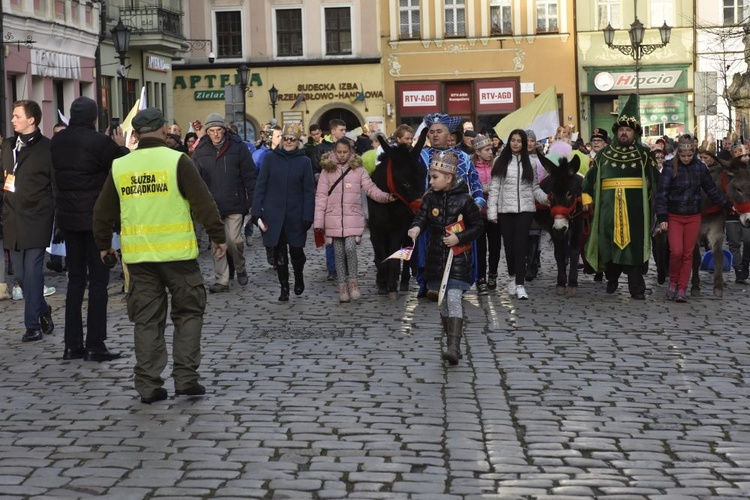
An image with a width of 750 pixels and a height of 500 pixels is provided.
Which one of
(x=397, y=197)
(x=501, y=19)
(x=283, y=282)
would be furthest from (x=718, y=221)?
(x=501, y=19)

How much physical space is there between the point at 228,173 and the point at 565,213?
151 inches

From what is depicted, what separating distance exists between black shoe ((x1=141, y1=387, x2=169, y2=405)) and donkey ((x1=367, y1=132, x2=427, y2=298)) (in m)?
6.56

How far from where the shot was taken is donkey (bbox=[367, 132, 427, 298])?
15.7 metres

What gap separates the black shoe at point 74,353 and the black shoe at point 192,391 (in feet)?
6.54

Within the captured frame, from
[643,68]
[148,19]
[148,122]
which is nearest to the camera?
[148,122]

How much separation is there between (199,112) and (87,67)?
17.4m

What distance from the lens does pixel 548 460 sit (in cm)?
737

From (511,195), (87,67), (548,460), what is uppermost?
(87,67)

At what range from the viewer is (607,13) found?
5403cm

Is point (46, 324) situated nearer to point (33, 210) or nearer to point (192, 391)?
point (33, 210)

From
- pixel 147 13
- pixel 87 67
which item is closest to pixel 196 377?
pixel 87 67

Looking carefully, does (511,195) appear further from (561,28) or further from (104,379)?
(561,28)

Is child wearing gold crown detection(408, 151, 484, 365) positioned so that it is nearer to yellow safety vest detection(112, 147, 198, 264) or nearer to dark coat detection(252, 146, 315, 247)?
yellow safety vest detection(112, 147, 198, 264)

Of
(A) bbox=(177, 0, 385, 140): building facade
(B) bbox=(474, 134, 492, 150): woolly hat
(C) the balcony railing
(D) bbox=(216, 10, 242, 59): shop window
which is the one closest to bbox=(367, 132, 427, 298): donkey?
(B) bbox=(474, 134, 492, 150): woolly hat
